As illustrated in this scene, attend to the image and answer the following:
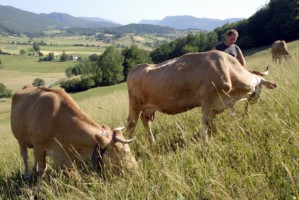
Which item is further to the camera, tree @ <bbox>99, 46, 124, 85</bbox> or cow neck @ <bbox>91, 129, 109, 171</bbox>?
tree @ <bbox>99, 46, 124, 85</bbox>

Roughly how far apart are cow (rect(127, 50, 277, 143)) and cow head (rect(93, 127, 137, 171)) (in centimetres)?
130

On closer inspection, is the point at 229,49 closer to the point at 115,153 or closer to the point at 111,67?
the point at 115,153

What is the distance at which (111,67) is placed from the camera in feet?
218

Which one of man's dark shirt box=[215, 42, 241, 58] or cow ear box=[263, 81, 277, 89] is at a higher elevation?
man's dark shirt box=[215, 42, 241, 58]

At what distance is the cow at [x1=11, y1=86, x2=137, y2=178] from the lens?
193 inches

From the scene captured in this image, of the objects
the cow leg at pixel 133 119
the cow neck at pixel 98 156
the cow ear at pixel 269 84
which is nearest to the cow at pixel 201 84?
the cow ear at pixel 269 84

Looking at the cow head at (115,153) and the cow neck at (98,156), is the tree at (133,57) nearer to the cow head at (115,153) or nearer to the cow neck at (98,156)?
the cow neck at (98,156)

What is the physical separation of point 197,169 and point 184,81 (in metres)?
3.02

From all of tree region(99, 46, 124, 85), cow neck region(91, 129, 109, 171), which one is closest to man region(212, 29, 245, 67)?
cow neck region(91, 129, 109, 171)

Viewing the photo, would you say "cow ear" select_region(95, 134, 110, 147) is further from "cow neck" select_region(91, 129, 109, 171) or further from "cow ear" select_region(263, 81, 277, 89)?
"cow ear" select_region(263, 81, 277, 89)

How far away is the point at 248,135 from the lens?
4137 millimetres

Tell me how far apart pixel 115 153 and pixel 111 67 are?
204 feet

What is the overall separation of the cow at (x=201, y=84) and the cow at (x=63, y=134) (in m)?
1.25

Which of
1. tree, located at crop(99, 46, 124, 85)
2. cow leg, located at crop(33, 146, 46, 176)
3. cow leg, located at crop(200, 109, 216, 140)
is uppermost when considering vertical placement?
cow leg, located at crop(200, 109, 216, 140)
